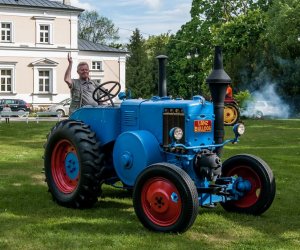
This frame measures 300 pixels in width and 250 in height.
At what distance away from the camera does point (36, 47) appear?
169ft

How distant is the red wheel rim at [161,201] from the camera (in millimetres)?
6250

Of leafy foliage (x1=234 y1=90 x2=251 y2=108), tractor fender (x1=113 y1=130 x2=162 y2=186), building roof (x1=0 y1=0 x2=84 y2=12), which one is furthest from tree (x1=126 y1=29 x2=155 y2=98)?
tractor fender (x1=113 y1=130 x2=162 y2=186)

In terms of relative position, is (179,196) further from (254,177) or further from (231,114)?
(231,114)

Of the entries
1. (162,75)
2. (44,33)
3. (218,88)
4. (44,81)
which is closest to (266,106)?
(44,81)

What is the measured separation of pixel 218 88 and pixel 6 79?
4593 centimetres

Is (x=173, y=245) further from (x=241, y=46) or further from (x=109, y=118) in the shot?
(x=241, y=46)

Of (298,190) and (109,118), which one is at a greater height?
(109,118)

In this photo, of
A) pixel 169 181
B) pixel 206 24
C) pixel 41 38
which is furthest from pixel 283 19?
pixel 169 181

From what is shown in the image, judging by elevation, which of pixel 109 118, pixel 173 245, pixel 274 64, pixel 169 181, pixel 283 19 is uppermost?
pixel 283 19

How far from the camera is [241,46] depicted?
1905 inches

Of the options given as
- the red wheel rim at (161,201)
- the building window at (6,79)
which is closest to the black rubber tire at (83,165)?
the red wheel rim at (161,201)

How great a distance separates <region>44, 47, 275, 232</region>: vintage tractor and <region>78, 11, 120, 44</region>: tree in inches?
3178

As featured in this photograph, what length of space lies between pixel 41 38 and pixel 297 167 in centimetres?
4297

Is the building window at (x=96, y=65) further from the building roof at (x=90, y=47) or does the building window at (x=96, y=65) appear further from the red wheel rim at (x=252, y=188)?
the red wheel rim at (x=252, y=188)
